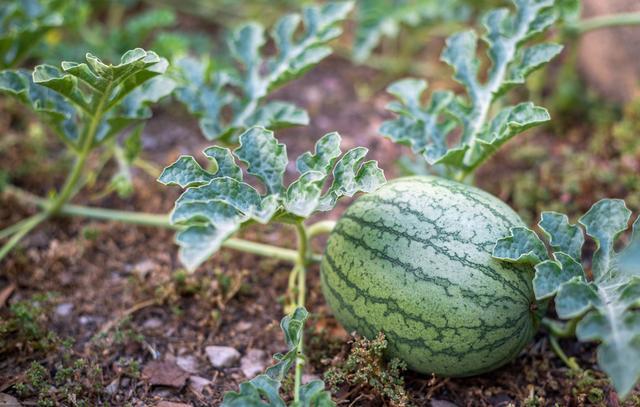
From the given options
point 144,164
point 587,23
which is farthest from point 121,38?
point 587,23

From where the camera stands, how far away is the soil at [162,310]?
219cm

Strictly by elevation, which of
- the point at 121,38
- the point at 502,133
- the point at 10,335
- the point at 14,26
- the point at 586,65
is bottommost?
the point at 586,65

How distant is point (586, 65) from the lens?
3.73 meters

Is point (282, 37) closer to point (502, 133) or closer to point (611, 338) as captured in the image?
point (502, 133)

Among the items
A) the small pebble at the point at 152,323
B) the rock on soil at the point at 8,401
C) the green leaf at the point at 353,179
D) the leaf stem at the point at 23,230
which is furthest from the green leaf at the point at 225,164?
the leaf stem at the point at 23,230

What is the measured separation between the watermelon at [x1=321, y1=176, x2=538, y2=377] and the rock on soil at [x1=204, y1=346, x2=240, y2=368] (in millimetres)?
489

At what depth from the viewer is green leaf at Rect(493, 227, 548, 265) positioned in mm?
1954

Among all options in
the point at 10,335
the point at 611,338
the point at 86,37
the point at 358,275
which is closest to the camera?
the point at 611,338

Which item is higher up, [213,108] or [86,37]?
[86,37]

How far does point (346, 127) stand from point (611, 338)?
228 centimetres

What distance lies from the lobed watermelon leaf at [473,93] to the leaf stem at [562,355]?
0.71 metres

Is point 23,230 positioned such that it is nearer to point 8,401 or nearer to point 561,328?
point 8,401

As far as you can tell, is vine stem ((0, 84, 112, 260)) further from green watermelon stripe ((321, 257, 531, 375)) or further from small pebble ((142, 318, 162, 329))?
green watermelon stripe ((321, 257, 531, 375))

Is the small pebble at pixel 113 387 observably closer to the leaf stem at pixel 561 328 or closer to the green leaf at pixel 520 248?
the green leaf at pixel 520 248
